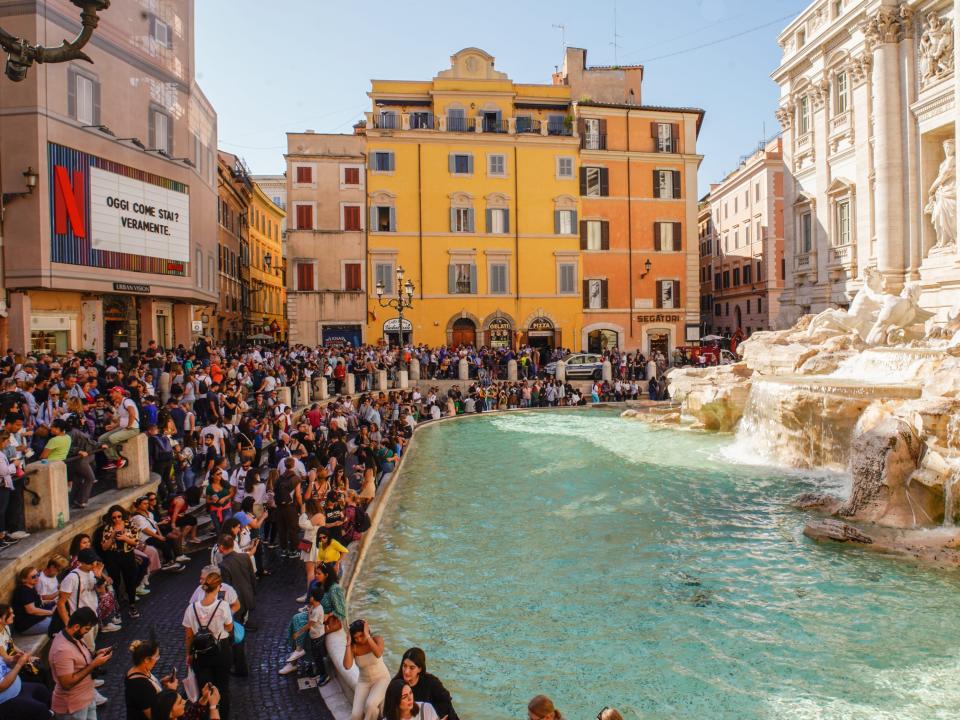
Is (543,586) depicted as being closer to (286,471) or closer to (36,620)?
(286,471)

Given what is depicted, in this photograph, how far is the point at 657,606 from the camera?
808 cm

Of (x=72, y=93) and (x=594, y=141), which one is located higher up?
(x=594, y=141)

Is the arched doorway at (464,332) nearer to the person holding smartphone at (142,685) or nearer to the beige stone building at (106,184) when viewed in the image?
the beige stone building at (106,184)

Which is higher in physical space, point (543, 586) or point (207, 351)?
point (207, 351)

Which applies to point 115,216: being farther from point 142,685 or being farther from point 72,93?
point 142,685

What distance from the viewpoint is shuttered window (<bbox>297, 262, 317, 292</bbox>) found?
118 ft

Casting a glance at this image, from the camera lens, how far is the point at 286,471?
983 cm

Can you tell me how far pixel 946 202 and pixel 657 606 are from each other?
1891 centimetres

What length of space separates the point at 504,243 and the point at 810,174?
15303 mm

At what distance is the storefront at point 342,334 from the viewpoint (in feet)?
119

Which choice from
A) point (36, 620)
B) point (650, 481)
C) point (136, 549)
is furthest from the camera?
point (650, 481)

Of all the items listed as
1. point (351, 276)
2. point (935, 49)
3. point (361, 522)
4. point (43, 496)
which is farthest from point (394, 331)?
point (43, 496)

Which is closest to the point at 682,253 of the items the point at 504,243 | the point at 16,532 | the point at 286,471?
the point at 504,243

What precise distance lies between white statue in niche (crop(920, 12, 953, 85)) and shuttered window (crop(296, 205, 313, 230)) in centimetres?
2601
